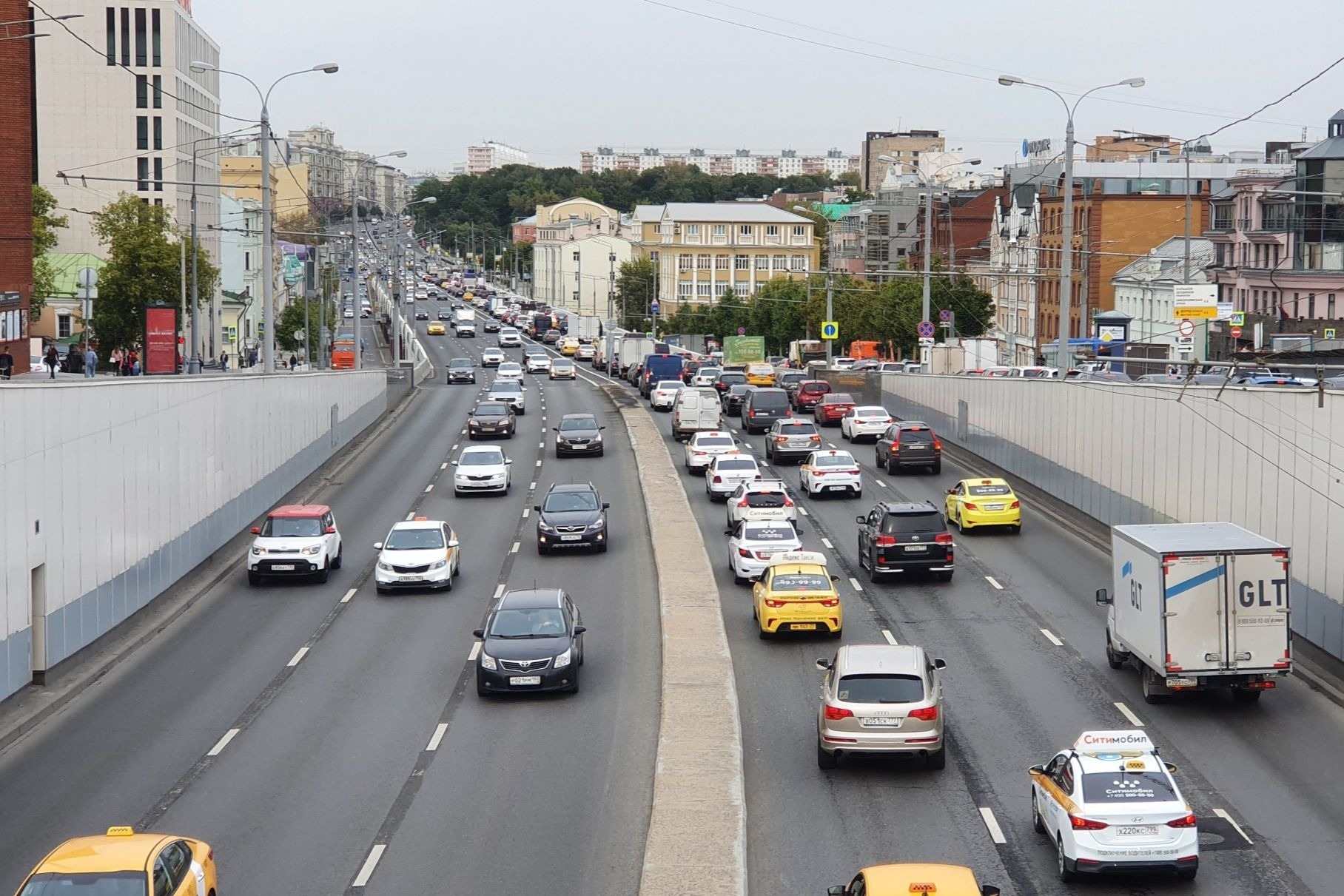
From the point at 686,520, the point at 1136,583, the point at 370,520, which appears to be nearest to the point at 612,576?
the point at 686,520

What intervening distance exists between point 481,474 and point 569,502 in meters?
8.68

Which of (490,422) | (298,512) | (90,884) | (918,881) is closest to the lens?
(918,881)

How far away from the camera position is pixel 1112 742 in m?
17.0

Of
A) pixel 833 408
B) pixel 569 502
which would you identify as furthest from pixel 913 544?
pixel 833 408

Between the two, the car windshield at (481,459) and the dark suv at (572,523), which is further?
the car windshield at (481,459)

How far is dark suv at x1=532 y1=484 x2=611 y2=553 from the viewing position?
36.7 metres

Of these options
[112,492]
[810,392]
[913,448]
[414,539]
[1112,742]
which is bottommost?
[1112,742]

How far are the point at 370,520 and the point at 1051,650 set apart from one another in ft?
69.0

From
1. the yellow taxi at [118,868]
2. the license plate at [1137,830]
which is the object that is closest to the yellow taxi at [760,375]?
the license plate at [1137,830]

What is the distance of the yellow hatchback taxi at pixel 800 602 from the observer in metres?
28.1

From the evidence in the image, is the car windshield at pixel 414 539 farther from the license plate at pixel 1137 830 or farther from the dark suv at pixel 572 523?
the license plate at pixel 1137 830

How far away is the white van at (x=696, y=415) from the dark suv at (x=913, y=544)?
84.5ft

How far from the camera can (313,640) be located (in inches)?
1150

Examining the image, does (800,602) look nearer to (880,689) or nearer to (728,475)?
(880,689)
